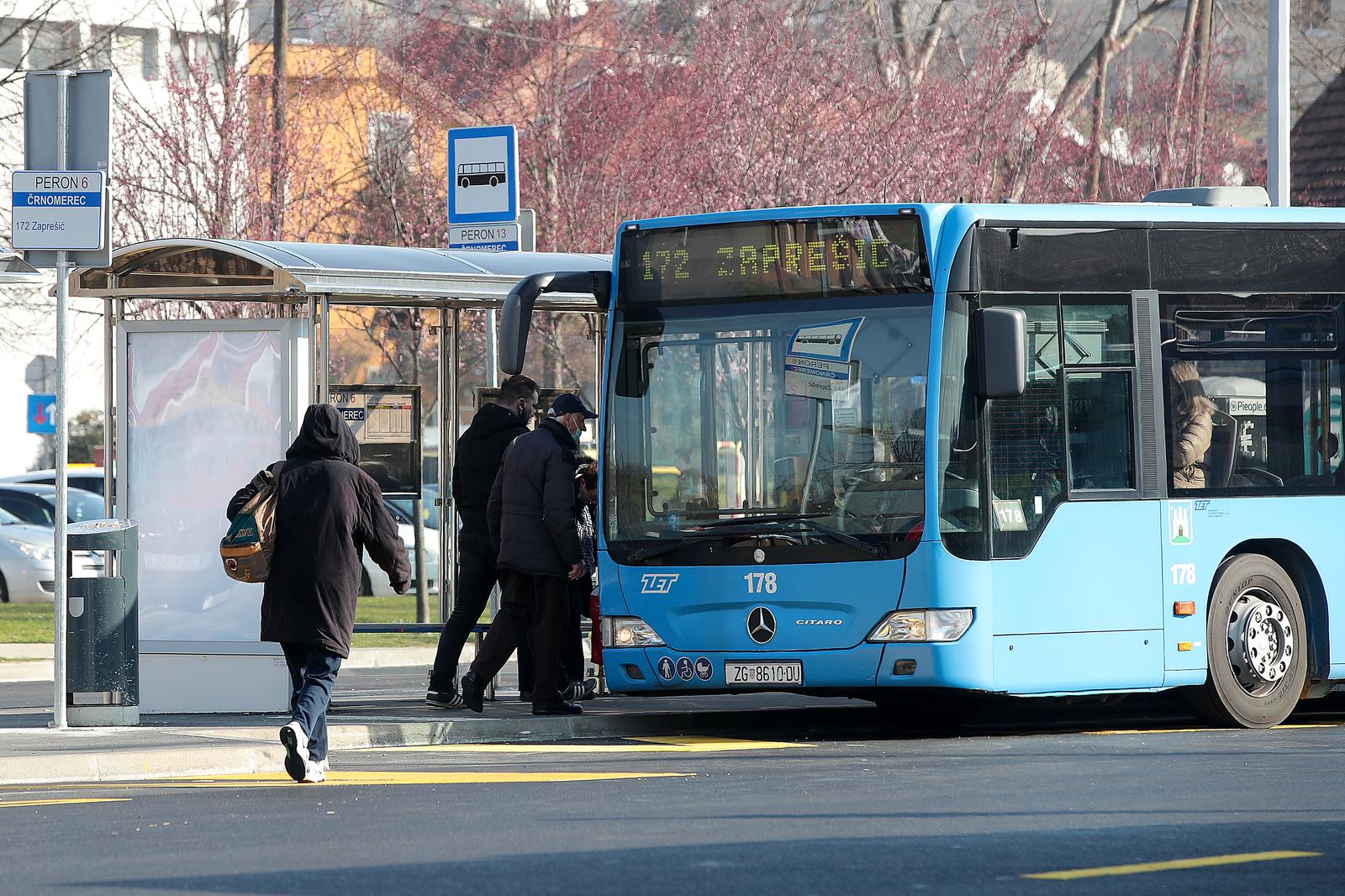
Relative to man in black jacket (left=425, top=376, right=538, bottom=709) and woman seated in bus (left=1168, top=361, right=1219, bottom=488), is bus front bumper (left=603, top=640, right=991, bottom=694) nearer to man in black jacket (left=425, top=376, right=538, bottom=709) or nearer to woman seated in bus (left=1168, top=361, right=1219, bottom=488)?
man in black jacket (left=425, top=376, right=538, bottom=709)

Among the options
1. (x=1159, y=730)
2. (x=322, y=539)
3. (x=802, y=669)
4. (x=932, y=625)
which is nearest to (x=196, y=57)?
(x=802, y=669)

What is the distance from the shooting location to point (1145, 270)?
476 inches

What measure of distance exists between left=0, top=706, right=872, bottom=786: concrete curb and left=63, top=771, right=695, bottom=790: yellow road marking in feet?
0.61

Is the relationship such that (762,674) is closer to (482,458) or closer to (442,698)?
(442,698)

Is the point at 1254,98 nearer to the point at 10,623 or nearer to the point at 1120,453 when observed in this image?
the point at 10,623

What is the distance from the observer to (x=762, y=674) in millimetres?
11531

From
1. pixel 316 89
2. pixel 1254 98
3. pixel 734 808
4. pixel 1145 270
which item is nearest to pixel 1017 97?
pixel 1254 98

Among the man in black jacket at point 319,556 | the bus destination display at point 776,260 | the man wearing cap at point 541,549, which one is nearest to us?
the man in black jacket at point 319,556

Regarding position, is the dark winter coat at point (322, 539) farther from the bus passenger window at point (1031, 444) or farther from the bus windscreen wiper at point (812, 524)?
the bus passenger window at point (1031, 444)

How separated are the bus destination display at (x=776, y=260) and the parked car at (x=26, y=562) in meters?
13.8

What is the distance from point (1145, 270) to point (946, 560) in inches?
84.2

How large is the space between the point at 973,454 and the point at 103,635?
4660 mm

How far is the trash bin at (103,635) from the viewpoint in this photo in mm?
11758

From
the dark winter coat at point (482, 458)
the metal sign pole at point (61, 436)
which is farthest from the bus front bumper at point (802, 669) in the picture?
the metal sign pole at point (61, 436)
